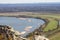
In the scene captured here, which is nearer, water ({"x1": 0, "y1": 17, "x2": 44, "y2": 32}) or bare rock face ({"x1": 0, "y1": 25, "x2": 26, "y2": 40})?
bare rock face ({"x1": 0, "y1": 25, "x2": 26, "y2": 40})

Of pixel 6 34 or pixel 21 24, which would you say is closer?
pixel 6 34

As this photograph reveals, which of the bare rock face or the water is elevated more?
the bare rock face

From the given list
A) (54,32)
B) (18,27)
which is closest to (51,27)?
(54,32)

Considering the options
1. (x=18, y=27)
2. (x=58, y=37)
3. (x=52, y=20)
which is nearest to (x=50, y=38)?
(x=58, y=37)

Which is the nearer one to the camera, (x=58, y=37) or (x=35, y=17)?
(x=58, y=37)

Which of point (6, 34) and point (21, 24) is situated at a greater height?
point (6, 34)

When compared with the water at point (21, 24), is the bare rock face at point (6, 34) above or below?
above

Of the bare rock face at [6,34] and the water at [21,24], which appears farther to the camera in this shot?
the water at [21,24]

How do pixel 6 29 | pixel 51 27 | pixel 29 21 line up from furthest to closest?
1. pixel 29 21
2. pixel 51 27
3. pixel 6 29

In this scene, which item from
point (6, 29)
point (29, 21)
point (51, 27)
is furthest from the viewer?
point (29, 21)

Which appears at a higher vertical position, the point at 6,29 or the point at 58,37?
the point at 6,29

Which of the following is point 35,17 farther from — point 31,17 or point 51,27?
point 51,27
